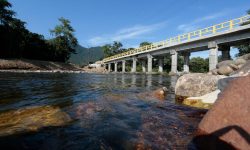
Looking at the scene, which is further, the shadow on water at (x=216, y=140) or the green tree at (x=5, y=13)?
the green tree at (x=5, y=13)

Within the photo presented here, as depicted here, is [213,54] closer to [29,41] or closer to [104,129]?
[104,129]

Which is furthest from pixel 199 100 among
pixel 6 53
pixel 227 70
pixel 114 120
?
pixel 6 53

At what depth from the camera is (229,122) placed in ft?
12.1

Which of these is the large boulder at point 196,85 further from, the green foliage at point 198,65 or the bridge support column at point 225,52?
the green foliage at point 198,65

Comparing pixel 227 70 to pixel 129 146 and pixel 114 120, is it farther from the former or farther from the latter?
pixel 129 146

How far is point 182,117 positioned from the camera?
236 inches

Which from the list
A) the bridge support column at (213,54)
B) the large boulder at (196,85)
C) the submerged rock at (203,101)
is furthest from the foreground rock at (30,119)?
the bridge support column at (213,54)

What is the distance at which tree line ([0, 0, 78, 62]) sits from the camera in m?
51.8

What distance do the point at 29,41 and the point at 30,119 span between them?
65.1m

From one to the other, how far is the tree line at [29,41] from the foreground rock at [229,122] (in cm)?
5498

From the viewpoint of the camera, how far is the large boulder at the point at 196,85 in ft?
30.9

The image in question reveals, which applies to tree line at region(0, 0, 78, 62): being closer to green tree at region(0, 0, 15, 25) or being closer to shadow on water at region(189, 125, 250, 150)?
green tree at region(0, 0, 15, 25)

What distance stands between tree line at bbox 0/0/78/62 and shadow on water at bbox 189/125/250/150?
180ft

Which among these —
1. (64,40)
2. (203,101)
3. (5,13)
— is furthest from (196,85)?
(64,40)
